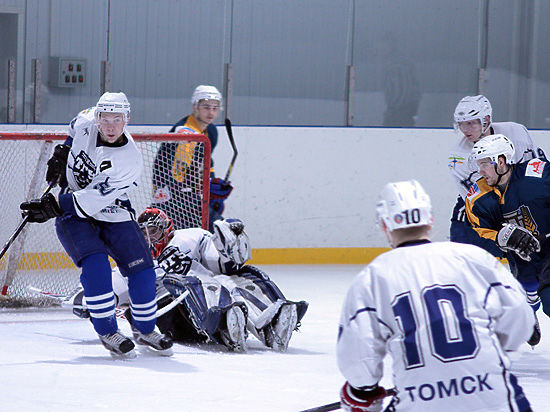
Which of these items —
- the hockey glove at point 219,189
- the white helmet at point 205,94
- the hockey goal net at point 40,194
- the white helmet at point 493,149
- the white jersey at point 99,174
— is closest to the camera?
the white jersey at point 99,174

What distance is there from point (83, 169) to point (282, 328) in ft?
3.10

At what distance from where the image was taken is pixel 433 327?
6.10 feet

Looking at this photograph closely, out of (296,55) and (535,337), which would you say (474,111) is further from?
(296,55)

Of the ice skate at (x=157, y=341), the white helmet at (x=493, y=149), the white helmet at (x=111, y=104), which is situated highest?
the white helmet at (x=111, y=104)

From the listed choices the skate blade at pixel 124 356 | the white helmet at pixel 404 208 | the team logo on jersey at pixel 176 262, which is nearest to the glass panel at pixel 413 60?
the team logo on jersey at pixel 176 262

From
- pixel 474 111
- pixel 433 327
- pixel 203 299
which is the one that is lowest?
pixel 203 299

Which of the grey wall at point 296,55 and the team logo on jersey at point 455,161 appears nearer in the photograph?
the team logo on jersey at point 455,161

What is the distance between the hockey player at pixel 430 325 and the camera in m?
1.86

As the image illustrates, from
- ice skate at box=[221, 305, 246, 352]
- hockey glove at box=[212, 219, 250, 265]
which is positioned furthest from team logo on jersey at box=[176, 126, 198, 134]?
ice skate at box=[221, 305, 246, 352]

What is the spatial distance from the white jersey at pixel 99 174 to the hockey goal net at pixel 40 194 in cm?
126

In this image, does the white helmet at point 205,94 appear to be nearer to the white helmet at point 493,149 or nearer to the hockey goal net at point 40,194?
the hockey goal net at point 40,194

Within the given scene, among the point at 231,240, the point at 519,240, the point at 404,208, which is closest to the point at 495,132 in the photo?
the point at 519,240

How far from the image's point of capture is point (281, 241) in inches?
261

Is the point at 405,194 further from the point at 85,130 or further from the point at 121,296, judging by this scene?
the point at 121,296
